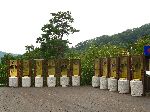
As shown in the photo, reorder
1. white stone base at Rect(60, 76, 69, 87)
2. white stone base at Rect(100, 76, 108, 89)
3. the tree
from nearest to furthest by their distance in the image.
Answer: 1. white stone base at Rect(100, 76, 108, 89)
2. white stone base at Rect(60, 76, 69, 87)
3. the tree

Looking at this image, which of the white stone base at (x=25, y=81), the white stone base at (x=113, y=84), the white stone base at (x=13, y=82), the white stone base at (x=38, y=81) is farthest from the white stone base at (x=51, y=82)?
the white stone base at (x=113, y=84)

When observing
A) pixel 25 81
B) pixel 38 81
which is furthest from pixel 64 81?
pixel 25 81

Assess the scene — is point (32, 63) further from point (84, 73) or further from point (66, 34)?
point (66, 34)

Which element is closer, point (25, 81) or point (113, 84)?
point (113, 84)

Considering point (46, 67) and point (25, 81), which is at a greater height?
point (46, 67)

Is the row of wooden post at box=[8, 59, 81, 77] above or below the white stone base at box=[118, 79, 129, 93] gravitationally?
above

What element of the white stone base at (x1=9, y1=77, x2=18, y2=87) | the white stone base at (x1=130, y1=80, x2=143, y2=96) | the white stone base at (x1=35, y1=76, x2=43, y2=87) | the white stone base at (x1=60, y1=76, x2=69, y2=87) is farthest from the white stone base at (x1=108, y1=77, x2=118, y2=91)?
the white stone base at (x1=9, y1=77, x2=18, y2=87)

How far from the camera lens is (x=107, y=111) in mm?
15375

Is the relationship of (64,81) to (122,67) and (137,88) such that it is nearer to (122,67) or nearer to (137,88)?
(122,67)

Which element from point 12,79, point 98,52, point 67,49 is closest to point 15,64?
point 12,79

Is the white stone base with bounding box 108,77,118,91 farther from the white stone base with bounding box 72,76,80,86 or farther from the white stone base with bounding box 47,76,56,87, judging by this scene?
the white stone base with bounding box 47,76,56,87

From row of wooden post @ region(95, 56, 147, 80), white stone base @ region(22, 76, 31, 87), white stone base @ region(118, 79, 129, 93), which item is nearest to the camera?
row of wooden post @ region(95, 56, 147, 80)

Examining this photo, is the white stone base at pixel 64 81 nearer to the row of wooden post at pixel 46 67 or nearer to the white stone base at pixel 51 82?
the row of wooden post at pixel 46 67

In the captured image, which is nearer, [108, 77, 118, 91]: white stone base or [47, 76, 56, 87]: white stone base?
[108, 77, 118, 91]: white stone base
